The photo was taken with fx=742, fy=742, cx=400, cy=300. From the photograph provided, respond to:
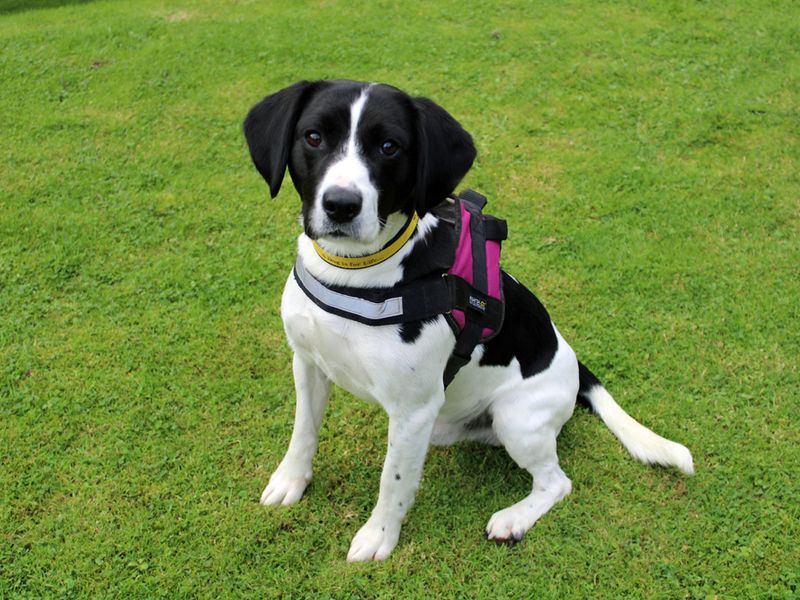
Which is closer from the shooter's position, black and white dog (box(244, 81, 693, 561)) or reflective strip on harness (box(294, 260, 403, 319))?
black and white dog (box(244, 81, 693, 561))

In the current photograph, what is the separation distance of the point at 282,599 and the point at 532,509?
43.9 inches

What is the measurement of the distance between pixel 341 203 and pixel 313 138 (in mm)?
289

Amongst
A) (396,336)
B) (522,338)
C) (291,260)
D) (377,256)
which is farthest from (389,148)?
(291,260)

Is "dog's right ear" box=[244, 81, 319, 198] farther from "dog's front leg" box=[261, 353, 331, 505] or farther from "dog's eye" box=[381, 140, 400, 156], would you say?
"dog's front leg" box=[261, 353, 331, 505]

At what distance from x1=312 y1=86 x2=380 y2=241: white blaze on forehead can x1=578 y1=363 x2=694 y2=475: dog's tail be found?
1.72 m

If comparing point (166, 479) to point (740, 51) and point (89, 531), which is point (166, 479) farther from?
point (740, 51)

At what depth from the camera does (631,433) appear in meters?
3.39

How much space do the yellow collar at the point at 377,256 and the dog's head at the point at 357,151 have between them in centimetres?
11

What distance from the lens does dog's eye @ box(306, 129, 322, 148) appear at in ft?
7.78

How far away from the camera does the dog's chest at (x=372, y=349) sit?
2576mm

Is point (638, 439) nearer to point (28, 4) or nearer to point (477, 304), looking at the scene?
point (477, 304)

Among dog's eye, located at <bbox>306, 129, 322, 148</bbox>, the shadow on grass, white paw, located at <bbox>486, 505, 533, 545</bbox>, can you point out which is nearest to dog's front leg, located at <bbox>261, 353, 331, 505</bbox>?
white paw, located at <bbox>486, 505, 533, 545</bbox>

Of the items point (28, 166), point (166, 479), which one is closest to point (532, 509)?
point (166, 479)

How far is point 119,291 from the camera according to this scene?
442 centimetres
